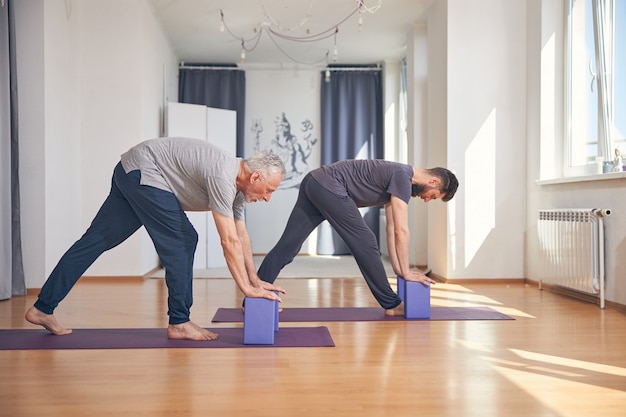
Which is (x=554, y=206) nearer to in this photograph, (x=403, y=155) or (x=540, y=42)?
(x=540, y=42)

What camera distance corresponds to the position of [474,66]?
18.7ft

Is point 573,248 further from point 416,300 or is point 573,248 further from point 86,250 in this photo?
point 86,250

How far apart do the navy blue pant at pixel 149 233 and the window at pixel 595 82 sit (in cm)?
296

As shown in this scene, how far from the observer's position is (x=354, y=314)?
12.9ft

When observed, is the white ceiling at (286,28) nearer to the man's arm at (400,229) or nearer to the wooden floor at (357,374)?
the man's arm at (400,229)

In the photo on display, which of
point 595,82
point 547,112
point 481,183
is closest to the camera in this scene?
point 595,82

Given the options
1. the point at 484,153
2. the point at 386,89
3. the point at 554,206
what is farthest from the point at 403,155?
the point at 554,206

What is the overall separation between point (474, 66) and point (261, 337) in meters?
3.58

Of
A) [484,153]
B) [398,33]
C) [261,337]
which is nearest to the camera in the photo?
[261,337]

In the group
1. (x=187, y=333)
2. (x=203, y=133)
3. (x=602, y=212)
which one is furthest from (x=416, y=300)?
(x=203, y=133)

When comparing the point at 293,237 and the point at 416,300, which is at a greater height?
the point at 293,237

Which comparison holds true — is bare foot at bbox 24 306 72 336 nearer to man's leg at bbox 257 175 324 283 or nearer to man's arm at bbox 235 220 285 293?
man's arm at bbox 235 220 285 293

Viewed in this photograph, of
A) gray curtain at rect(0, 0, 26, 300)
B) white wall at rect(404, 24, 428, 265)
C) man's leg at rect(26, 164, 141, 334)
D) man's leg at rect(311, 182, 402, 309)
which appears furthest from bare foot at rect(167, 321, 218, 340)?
white wall at rect(404, 24, 428, 265)

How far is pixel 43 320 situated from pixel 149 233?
679 mm
